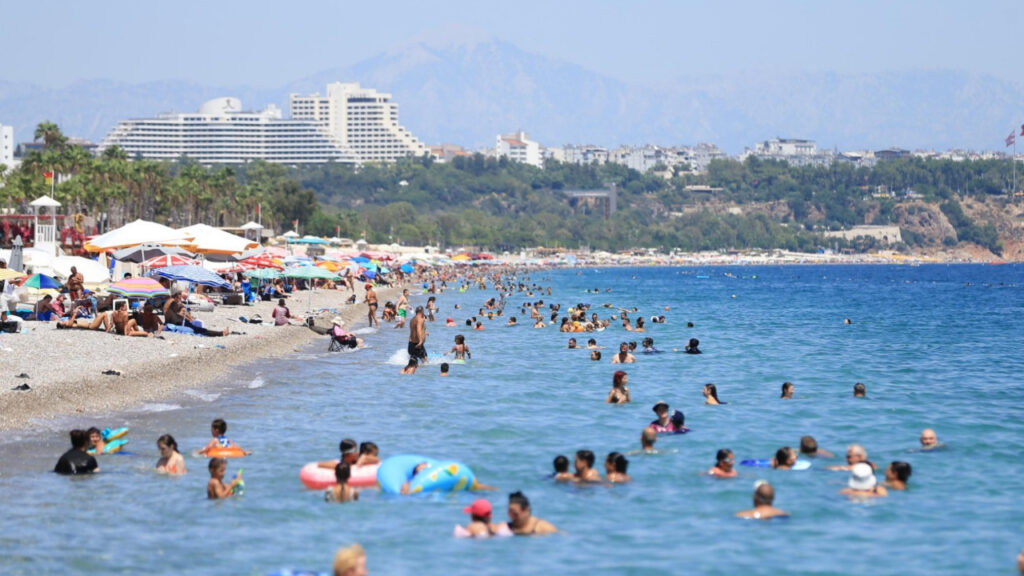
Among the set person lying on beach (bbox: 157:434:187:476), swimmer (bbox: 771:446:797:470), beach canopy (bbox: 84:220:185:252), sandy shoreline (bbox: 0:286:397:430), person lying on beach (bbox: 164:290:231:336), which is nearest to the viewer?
person lying on beach (bbox: 157:434:187:476)

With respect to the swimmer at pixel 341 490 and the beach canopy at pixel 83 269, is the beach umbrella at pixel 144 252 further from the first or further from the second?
the swimmer at pixel 341 490

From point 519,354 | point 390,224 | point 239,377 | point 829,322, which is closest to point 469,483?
point 239,377

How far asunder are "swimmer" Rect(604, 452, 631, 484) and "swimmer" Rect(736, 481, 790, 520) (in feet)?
6.43

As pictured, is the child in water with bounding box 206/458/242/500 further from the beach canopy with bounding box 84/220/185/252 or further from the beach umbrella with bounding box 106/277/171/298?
the beach canopy with bounding box 84/220/185/252

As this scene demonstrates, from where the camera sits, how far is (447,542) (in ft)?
39.0

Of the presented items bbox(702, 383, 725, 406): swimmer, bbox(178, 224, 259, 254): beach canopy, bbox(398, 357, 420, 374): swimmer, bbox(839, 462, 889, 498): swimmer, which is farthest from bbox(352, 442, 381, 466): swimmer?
bbox(178, 224, 259, 254): beach canopy

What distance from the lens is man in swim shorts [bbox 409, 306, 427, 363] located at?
85.4 feet

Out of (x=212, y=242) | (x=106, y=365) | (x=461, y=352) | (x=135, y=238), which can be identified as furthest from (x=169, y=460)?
(x=212, y=242)

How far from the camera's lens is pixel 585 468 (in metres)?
14.4

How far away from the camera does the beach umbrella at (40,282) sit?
32.4 metres

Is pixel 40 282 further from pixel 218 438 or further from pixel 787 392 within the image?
pixel 787 392

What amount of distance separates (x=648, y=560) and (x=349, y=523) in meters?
3.20

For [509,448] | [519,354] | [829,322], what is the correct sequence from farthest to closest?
1. [829,322]
2. [519,354]
3. [509,448]

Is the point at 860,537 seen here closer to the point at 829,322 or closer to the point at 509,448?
the point at 509,448
